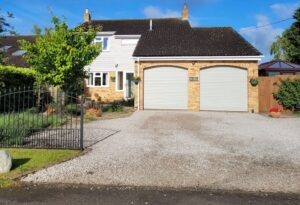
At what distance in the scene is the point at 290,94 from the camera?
1669 centimetres

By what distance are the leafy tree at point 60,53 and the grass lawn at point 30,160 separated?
7.14 meters

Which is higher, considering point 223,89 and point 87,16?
point 87,16

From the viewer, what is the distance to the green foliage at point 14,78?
13.9m

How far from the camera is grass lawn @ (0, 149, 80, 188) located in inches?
214

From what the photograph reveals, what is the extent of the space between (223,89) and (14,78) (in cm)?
1229

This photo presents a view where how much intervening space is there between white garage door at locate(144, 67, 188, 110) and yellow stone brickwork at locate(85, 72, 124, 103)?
5.49 meters

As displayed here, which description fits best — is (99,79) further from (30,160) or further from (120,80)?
(30,160)

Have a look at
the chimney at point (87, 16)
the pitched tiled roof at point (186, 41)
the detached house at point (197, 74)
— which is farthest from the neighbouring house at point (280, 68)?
the chimney at point (87, 16)

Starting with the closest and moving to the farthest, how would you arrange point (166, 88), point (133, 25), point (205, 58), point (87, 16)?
point (205, 58)
point (166, 88)
point (133, 25)
point (87, 16)

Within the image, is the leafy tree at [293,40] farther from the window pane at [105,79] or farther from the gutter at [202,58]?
the window pane at [105,79]

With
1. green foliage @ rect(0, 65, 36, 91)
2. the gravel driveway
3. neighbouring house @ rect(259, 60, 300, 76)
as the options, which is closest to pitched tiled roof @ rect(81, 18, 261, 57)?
neighbouring house @ rect(259, 60, 300, 76)

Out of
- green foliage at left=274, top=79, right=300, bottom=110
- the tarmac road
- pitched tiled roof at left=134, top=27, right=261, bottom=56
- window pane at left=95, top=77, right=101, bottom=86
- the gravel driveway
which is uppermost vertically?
pitched tiled roof at left=134, top=27, right=261, bottom=56

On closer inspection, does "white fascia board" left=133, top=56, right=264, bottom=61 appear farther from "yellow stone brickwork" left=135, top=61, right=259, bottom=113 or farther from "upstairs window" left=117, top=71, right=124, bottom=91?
"upstairs window" left=117, top=71, right=124, bottom=91

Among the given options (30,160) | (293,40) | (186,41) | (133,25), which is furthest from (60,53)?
(293,40)
